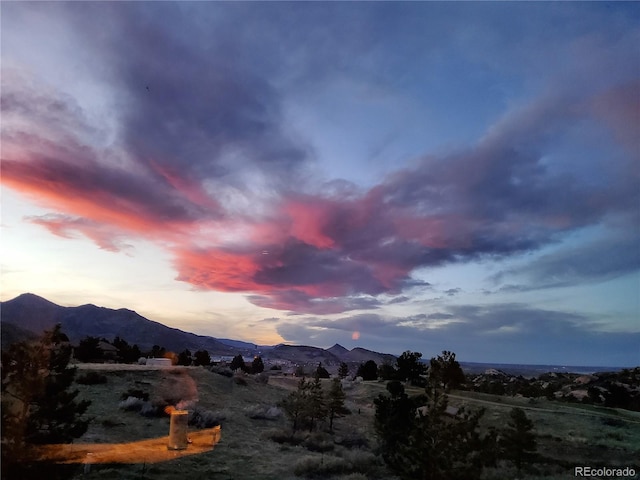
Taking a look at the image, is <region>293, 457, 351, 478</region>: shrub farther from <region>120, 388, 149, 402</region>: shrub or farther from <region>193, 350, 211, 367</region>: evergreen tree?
<region>193, 350, 211, 367</region>: evergreen tree

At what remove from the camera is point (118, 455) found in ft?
82.5

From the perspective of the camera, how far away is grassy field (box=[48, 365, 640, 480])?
2542cm

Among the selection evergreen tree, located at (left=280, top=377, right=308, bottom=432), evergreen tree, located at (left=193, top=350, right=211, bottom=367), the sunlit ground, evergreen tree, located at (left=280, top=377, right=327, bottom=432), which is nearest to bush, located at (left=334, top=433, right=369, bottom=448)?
evergreen tree, located at (left=280, top=377, right=327, bottom=432)

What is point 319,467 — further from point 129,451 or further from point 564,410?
point 564,410

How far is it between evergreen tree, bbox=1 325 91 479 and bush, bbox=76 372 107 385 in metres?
31.9

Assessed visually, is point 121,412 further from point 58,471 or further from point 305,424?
point 58,471

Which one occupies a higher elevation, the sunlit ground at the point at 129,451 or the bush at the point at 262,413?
the sunlit ground at the point at 129,451

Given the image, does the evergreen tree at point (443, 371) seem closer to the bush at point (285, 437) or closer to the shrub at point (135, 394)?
the bush at point (285, 437)

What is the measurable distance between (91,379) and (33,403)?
34.5 m

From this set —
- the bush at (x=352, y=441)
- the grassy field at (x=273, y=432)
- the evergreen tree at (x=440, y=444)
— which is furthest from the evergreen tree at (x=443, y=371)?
the bush at (x=352, y=441)

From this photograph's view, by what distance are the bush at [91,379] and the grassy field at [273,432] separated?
2.55 feet

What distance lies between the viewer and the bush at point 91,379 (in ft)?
151

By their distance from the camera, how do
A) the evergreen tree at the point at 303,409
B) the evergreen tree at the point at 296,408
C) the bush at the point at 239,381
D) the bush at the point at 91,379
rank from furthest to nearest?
the bush at the point at 239,381 < the bush at the point at 91,379 < the evergreen tree at the point at 303,409 < the evergreen tree at the point at 296,408

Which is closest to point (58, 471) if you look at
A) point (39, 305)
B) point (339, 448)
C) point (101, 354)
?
point (339, 448)
